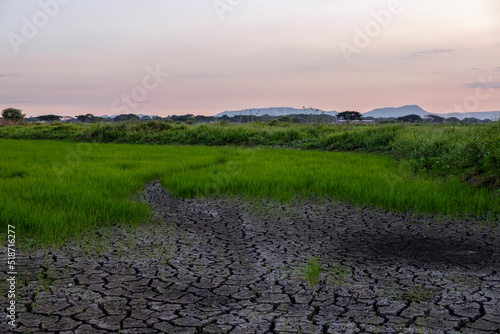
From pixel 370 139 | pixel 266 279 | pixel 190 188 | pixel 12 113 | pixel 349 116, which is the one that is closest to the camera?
pixel 266 279

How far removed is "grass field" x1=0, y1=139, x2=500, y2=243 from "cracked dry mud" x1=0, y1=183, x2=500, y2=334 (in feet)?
1.74

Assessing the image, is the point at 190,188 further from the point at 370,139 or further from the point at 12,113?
the point at 12,113

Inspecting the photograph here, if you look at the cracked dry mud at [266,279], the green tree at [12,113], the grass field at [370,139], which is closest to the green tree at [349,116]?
the grass field at [370,139]

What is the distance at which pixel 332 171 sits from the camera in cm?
803

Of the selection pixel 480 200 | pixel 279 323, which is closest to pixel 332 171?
pixel 480 200

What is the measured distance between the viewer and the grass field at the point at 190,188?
4617 mm

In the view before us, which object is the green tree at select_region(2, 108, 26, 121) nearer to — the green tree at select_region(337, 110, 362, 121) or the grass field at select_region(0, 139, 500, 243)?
the green tree at select_region(337, 110, 362, 121)

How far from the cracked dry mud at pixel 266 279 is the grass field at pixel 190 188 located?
20.9 inches

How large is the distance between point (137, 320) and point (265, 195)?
3921 mm

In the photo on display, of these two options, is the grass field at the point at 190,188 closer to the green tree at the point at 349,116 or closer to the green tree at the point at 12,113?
the green tree at the point at 349,116

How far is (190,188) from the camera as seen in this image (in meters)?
6.54

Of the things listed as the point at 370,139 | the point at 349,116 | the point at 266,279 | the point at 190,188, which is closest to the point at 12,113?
the point at 349,116

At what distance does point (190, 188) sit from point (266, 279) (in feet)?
11.8

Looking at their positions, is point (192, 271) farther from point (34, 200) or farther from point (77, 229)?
point (34, 200)
